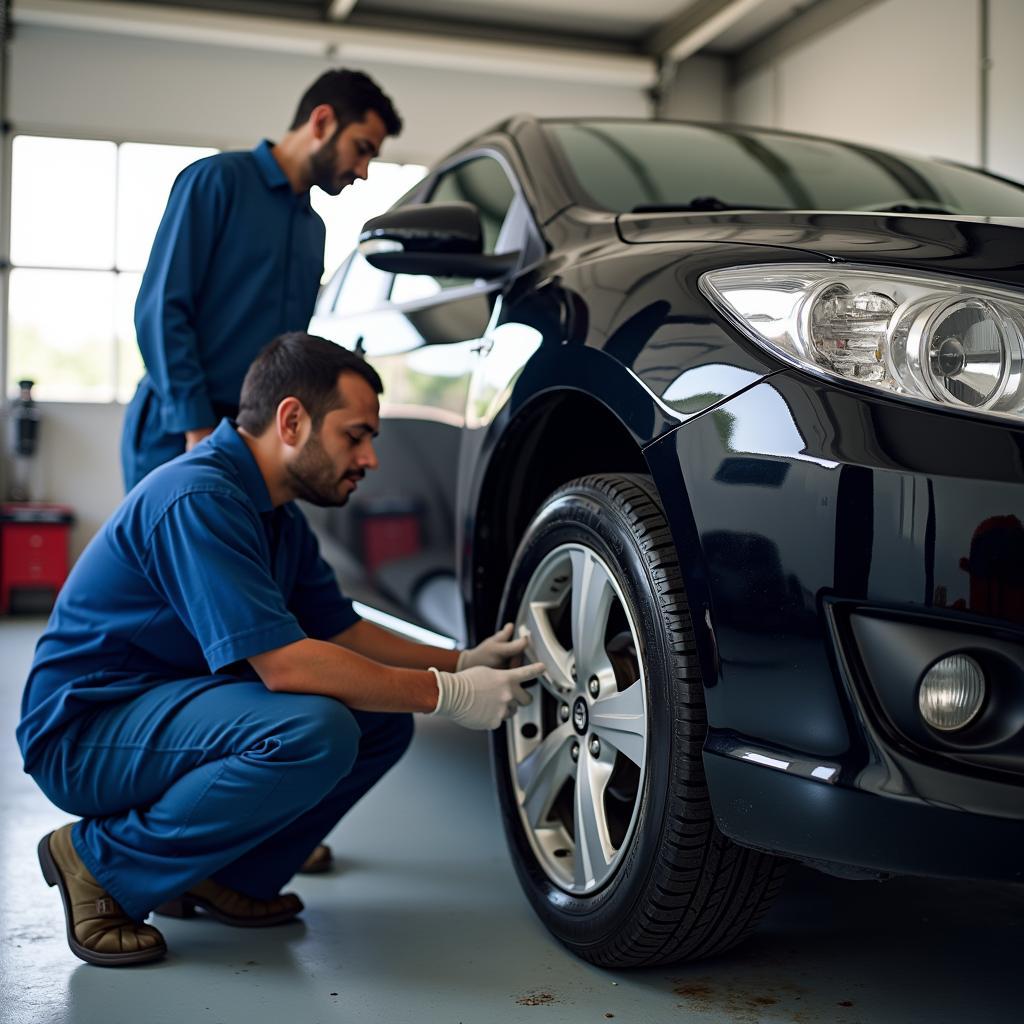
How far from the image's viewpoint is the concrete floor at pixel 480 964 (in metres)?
1.49

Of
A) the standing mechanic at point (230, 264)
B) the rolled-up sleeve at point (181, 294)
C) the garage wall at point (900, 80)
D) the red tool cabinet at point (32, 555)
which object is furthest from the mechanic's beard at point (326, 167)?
the garage wall at point (900, 80)

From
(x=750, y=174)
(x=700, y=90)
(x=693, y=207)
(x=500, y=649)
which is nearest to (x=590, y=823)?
(x=500, y=649)

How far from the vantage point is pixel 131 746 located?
170cm

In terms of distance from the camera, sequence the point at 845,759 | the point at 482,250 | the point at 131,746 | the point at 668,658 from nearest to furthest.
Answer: the point at 845,759 → the point at 668,658 → the point at 131,746 → the point at 482,250

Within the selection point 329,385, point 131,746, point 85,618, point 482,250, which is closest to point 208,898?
point 131,746

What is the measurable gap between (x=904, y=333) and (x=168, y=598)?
41.3 inches

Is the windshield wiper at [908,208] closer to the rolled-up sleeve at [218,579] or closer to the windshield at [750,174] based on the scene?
the windshield at [750,174]

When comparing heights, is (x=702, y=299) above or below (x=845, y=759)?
above

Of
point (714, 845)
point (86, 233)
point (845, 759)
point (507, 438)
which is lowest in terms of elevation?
point (714, 845)

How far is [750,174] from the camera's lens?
2.29 m

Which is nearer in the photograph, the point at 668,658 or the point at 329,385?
the point at 668,658

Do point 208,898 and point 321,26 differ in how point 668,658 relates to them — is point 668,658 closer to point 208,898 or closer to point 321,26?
point 208,898

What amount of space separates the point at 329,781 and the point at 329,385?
23.1 inches

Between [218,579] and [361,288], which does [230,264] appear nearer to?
[361,288]
